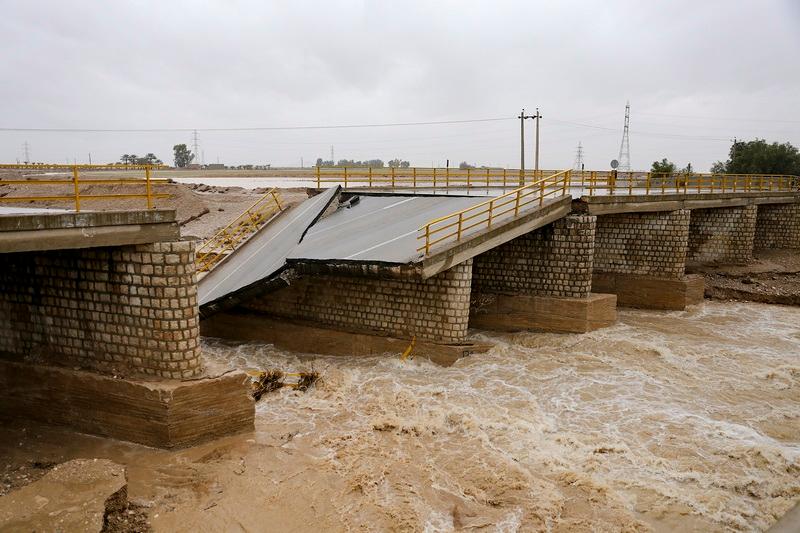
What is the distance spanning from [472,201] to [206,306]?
782cm

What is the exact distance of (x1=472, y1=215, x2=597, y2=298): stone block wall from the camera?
56.1ft

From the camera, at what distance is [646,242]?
21.6 meters

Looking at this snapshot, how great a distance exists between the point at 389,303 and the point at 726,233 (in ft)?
60.2

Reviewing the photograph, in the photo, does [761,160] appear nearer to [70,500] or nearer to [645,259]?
[645,259]

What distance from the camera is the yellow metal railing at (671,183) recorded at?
65.7ft

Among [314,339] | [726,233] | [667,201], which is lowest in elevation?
[314,339]

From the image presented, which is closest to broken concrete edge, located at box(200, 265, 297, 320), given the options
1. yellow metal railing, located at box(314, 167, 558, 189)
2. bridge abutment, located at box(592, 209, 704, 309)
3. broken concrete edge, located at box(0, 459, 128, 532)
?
broken concrete edge, located at box(0, 459, 128, 532)

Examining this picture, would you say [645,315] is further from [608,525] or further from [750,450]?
[608,525]

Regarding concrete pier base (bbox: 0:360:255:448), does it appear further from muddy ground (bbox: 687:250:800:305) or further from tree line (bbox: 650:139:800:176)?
tree line (bbox: 650:139:800:176)

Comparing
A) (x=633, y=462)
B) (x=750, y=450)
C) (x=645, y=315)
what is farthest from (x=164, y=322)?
(x=645, y=315)

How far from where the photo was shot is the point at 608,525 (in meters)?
7.93

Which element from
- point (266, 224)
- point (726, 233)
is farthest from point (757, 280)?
point (266, 224)

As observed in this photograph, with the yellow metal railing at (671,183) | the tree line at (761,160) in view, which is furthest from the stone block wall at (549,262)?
the tree line at (761,160)

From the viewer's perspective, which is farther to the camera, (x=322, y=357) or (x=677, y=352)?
(x=677, y=352)
